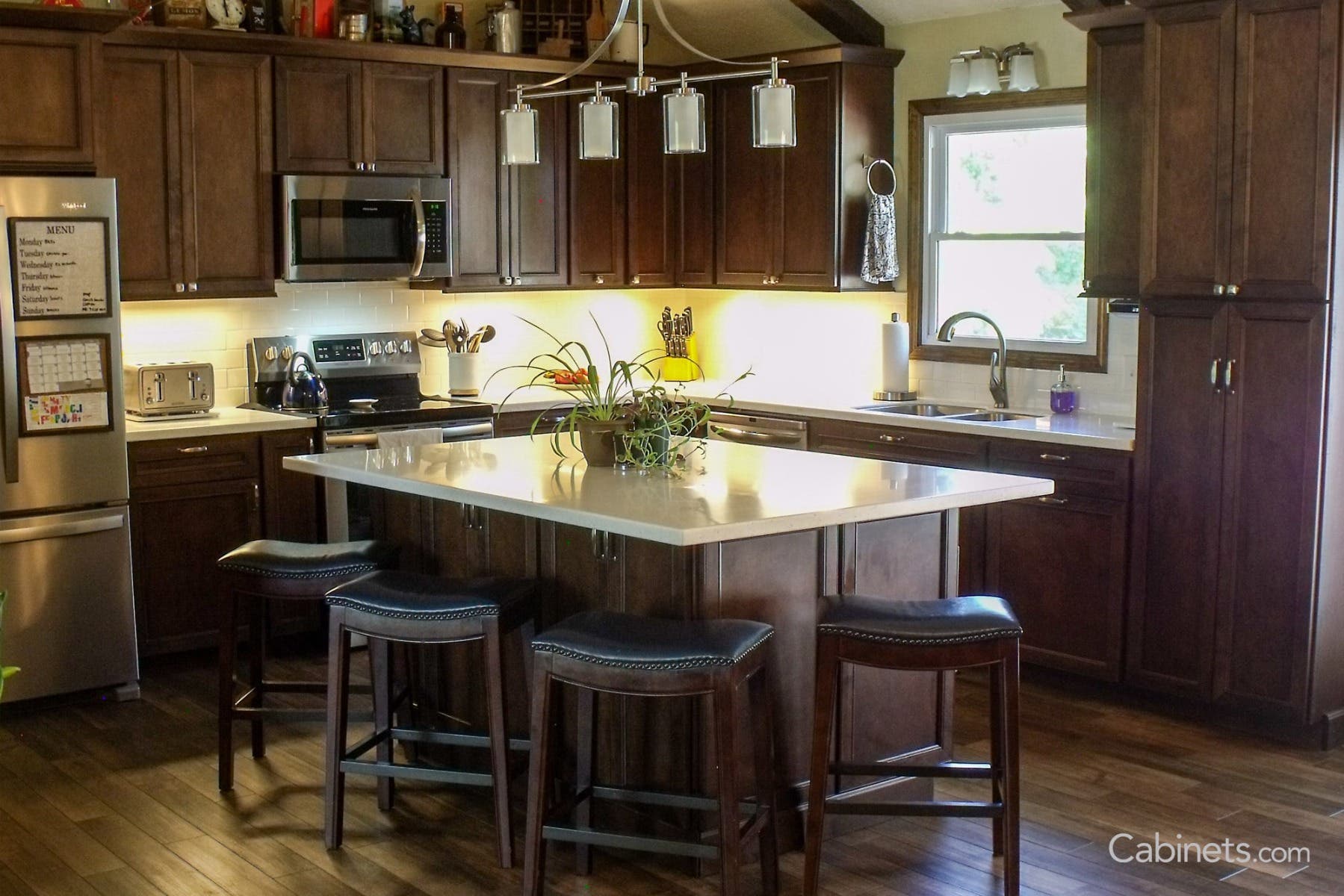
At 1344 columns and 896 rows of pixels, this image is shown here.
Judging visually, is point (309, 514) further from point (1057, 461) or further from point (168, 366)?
point (1057, 461)

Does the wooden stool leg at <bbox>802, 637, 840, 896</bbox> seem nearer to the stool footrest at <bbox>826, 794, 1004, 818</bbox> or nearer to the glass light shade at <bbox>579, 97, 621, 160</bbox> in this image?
the stool footrest at <bbox>826, 794, 1004, 818</bbox>

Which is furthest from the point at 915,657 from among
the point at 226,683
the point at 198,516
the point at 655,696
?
the point at 198,516

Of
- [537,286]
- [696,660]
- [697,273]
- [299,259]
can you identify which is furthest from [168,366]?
[696,660]

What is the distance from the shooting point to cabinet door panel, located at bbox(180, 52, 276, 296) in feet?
18.4

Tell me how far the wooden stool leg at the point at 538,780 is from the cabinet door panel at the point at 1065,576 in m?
2.30

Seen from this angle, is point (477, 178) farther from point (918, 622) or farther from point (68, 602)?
point (918, 622)

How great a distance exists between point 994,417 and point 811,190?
130 centimetres

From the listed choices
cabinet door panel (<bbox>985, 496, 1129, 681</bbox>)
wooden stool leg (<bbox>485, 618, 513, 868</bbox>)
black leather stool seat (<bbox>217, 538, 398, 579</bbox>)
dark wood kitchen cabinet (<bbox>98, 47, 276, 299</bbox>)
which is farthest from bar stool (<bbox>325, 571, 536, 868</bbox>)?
dark wood kitchen cabinet (<bbox>98, 47, 276, 299</bbox>)

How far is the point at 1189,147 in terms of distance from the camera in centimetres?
470

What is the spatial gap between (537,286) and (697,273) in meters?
0.77

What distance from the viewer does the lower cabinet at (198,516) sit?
5.35 m

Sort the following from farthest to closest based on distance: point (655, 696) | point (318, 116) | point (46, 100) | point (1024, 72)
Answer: point (318, 116) → point (1024, 72) → point (46, 100) → point (655, 696)

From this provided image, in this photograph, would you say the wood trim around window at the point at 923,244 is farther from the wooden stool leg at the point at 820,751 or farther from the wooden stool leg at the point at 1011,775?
the wooden stool leg at the point at 820,751

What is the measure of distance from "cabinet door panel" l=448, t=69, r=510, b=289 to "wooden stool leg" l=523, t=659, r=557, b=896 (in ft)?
11.0
